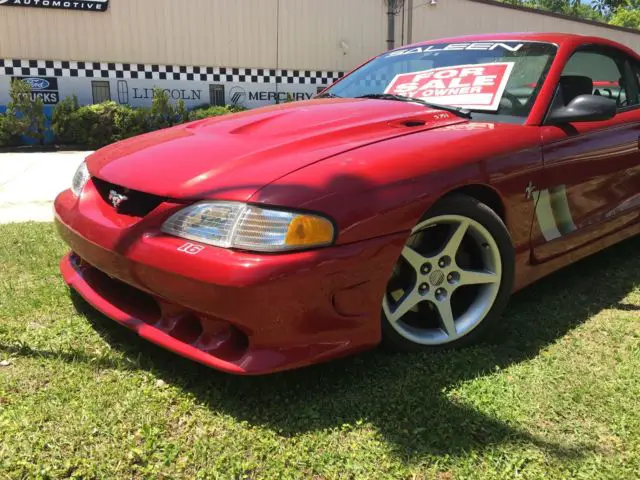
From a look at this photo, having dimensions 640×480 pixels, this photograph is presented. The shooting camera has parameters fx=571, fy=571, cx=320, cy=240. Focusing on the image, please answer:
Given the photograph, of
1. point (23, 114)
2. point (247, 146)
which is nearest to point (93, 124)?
point (23, 114)

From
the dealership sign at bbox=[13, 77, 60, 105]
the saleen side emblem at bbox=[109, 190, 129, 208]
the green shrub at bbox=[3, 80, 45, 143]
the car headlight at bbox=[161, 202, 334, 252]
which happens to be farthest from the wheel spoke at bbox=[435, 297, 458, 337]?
the dealership sign at bbox=[13, 77, 60, 105]

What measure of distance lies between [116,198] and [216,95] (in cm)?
1111

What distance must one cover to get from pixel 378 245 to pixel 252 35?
11.8m

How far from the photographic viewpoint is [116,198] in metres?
2.19

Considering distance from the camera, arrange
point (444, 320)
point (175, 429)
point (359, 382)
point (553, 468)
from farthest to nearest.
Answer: point (444, 320) < point (359, 382) < point (175, 429) < point (553, 468)

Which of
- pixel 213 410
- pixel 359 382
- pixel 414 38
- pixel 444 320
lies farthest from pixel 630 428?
pixel 414 38

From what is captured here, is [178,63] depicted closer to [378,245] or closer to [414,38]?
[414,38]

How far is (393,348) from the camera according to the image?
224 centimetres

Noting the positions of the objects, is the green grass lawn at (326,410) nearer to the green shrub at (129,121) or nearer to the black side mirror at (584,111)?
the black side mirror at (584,111)

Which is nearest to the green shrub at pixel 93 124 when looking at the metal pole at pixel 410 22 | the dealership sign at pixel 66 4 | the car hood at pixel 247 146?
the dealership sign at pixel 66 4

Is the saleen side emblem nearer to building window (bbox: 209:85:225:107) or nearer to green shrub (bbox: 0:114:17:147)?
green shrub (bbox: 0:114:17:147)

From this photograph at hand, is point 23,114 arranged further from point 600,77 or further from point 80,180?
point 600,77

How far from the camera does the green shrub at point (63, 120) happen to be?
10.3 metres

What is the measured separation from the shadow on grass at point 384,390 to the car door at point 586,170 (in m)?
0.45
